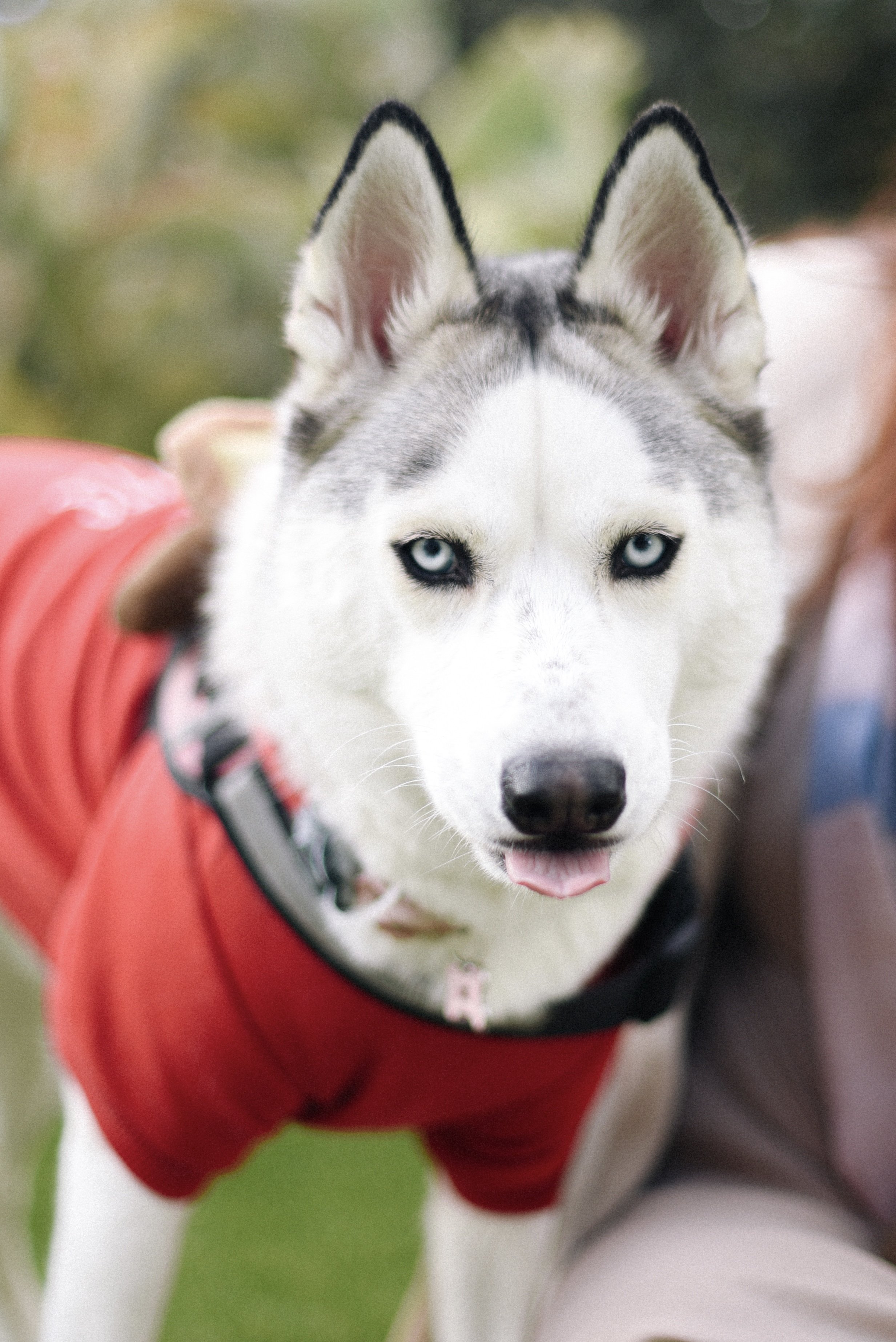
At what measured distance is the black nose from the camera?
3.37ft

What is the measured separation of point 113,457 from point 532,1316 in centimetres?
172

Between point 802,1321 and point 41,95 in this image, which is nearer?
point 802,1321

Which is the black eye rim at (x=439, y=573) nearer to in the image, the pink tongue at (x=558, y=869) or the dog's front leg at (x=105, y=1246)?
the pink tongue at (x=558, y=869)

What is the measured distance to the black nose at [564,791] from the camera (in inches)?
40.4

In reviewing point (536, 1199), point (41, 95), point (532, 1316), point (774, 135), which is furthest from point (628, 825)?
point (774, 135)

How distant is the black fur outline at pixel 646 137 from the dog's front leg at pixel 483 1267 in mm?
1383

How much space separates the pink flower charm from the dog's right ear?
0.73m

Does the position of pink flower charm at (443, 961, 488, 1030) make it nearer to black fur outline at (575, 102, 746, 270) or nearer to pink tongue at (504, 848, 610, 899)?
pink tongue at (504, 848, 610, 899)

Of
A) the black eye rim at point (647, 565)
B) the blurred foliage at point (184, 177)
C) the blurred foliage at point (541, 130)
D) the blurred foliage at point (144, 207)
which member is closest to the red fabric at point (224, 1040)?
the black eye rim at point (647, 565)

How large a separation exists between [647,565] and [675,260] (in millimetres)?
396

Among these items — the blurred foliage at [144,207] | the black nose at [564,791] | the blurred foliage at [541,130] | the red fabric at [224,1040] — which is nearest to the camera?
the black nose at [564,791]

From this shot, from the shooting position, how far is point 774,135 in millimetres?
7832

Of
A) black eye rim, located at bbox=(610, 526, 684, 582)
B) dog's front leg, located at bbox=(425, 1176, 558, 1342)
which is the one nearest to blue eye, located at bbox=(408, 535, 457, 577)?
black eye rim, located at bbox=(610, 526, 684, 582)

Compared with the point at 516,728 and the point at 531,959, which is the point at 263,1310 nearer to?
the point at 531,959
